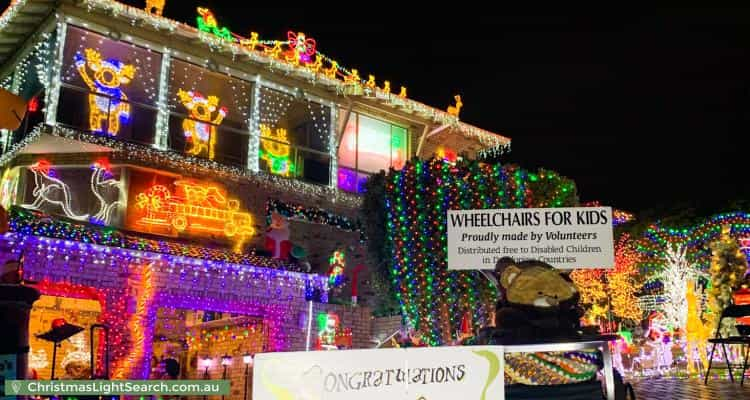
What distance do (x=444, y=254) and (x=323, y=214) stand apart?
6979 mm

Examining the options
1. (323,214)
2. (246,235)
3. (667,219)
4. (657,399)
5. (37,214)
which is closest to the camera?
(657,399)

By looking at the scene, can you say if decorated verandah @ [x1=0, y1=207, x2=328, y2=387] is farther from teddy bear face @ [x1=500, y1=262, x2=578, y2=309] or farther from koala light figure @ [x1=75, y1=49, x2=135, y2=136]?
teddy bear face @ [x1=500, y1=262, x2=578, y2=309]

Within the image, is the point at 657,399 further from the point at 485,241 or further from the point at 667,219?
the point at 667,219

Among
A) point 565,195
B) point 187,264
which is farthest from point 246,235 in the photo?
point 565,195

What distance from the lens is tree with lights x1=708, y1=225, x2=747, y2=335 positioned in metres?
14.6

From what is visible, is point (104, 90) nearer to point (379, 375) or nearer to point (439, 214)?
point (439, 214)

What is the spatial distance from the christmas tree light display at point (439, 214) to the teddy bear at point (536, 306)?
4.06 m

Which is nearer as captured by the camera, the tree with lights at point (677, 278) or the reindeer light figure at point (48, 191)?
the reindeer light figure at point (48, 191)

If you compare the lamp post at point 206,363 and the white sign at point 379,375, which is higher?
the white sign at point 379,375

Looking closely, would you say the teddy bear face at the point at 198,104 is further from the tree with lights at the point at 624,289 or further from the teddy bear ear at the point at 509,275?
the tree with lights at the point at 624,289

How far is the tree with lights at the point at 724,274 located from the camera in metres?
14.6

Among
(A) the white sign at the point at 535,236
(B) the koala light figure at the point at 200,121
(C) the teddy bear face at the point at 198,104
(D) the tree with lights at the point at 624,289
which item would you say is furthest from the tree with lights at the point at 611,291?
(A) the white sign at the point at 535,236

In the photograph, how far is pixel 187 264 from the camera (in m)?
12.4

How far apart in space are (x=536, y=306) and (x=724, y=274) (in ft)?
40.2
